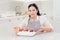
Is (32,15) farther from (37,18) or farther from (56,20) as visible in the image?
(56,20)

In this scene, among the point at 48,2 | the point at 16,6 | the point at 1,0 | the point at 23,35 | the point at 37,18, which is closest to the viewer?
the point at 23,35

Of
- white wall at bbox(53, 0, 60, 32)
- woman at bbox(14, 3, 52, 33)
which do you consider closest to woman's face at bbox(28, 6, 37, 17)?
woman at bbox(14, 3, 52, 33)

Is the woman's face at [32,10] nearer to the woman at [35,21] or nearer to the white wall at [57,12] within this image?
the woman at [35,21]

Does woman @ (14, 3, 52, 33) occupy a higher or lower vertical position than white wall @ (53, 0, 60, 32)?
lower

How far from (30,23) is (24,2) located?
2.19 metres

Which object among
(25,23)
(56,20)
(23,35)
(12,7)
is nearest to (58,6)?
(56,20)

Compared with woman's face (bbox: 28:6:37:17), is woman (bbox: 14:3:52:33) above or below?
below

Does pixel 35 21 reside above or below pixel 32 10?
below

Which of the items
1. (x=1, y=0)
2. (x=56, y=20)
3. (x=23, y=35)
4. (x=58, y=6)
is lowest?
(x=23, y=35)

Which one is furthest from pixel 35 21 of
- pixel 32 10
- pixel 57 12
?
pixel 57 12

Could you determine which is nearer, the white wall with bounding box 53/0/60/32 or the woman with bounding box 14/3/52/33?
the white wall with bounding box 53/0/60/32

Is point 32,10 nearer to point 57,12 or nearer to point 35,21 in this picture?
point 35,21

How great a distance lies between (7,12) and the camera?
3.77 metres

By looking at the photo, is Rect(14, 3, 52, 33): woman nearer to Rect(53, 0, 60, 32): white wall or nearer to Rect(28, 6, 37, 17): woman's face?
Rect(28, 6, 37, 17): woman's face
